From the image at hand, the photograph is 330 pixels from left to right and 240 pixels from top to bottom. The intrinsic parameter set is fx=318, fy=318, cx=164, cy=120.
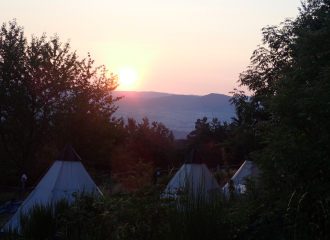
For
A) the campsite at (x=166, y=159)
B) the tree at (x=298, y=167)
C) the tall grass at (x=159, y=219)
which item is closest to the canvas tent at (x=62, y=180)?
the campsite at (x=166, y=159)

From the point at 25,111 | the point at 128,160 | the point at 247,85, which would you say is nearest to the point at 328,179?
the point at 247,85

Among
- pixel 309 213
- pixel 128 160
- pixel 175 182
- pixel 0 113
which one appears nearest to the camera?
Answer: pixel 309 213

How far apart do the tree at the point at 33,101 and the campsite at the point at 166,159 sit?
9 cm

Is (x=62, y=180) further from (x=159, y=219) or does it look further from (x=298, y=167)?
(x=298, y=167)

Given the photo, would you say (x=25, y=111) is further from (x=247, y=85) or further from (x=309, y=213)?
(x=309, y=213)

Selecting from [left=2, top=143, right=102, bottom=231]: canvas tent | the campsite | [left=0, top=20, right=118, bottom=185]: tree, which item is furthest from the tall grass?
[left=0, top=20, right=118, bottom=185]: tree

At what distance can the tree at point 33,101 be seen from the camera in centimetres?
2245

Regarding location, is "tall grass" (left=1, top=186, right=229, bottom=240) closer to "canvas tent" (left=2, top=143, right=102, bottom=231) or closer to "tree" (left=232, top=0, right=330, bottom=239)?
"tree" (left=232, top=0, right=330, bottom=239)

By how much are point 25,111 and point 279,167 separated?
21464 mm

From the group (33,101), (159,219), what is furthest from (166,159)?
(159,219)

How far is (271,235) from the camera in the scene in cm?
396

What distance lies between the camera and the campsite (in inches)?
165

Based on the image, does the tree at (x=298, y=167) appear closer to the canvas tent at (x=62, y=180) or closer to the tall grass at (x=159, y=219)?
the tall grass at (x=159, y=219)

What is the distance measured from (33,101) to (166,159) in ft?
50.5
